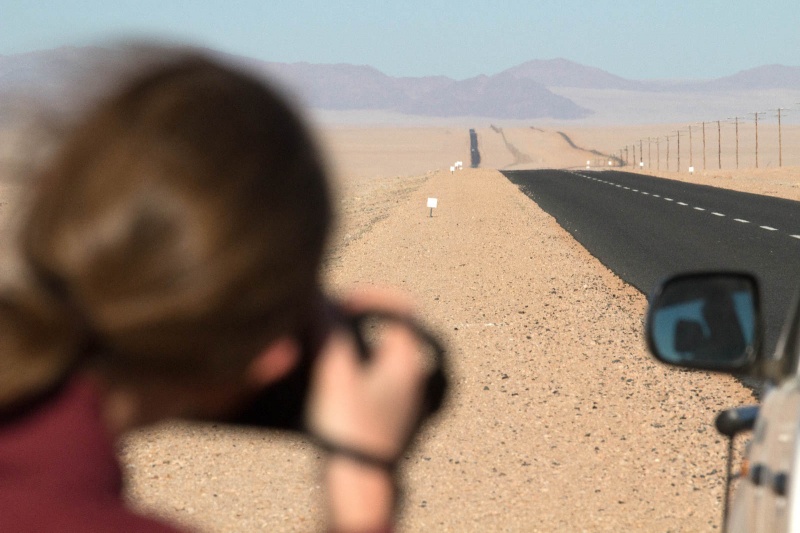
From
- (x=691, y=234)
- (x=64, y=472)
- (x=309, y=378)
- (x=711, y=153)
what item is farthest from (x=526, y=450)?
(x=711, y=153)

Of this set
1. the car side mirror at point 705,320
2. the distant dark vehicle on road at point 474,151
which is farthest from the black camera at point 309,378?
the distant dark vehicle on road at point 474,151

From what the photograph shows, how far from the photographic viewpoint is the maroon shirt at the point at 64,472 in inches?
36.5

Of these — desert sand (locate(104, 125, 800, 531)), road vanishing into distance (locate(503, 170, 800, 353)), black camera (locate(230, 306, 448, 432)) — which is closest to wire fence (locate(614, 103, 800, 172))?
road vanishing into distance (locate(503, 170, 800, 353))

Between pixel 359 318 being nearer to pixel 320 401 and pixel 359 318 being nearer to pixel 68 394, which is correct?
pixel 320 401

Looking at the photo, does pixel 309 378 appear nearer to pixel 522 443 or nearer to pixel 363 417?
pixel 363 417

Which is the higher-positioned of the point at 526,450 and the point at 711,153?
the point at 526,450

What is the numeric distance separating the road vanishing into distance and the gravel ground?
3.88ft

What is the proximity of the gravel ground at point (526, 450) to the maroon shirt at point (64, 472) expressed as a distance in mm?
352

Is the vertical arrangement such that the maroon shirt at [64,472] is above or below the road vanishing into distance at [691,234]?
above

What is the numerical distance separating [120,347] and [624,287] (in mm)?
14163

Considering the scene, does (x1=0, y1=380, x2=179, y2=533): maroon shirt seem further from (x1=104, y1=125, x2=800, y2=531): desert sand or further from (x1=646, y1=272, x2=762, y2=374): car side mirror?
(x1=646, y1=272, x2=762, y2=374): car side mirror

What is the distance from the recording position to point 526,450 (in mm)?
6934

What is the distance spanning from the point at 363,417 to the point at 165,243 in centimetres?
27

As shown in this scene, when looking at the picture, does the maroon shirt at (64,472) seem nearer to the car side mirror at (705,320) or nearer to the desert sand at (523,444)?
the desert sand at (523,444)
